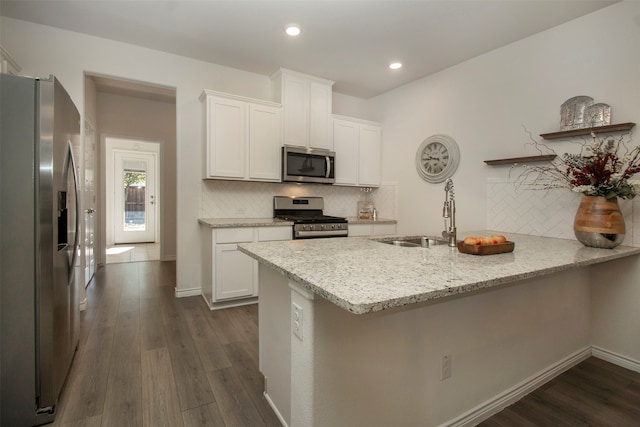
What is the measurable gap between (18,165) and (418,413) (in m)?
2.20

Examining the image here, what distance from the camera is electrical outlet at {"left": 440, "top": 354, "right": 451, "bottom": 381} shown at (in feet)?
4.80

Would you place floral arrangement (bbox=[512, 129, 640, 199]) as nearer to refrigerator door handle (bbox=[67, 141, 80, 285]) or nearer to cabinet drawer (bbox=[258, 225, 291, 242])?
cabinet drawer (bbox=[258, 225, 291, 242])

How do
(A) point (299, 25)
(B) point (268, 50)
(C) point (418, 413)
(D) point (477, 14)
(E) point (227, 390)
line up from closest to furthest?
(C) point (418, 413) < (E) point (227, 390) < (D) point (477, 14) < (A) point (299, 25) < (B) point (268, 50)

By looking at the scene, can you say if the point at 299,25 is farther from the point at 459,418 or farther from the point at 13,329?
the point at 459,418

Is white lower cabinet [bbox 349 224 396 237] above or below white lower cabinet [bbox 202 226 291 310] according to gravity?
above

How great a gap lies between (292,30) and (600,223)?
279 cm

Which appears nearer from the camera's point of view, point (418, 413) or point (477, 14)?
point (418, 413)

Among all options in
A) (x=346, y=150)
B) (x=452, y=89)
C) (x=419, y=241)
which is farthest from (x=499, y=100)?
(x=346, y=150)

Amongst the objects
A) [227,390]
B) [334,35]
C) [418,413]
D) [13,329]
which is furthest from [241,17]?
[418,413]

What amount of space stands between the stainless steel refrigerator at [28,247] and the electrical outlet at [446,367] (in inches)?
77.2

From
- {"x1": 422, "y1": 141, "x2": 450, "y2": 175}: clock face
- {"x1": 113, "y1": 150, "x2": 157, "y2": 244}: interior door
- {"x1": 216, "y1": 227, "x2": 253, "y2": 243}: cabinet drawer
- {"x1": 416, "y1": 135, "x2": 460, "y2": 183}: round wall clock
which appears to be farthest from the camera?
{"x1": 113, "y1": 150, "x2": 157, "y2": 244}: interior door

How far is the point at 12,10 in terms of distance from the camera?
2.56 meters

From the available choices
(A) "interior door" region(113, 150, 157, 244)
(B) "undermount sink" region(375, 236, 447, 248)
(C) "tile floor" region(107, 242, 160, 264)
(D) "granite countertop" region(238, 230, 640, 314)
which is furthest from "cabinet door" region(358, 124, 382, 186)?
(A) "interior door" region(113, 150, 157, 244)

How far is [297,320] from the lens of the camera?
1.18 meters
